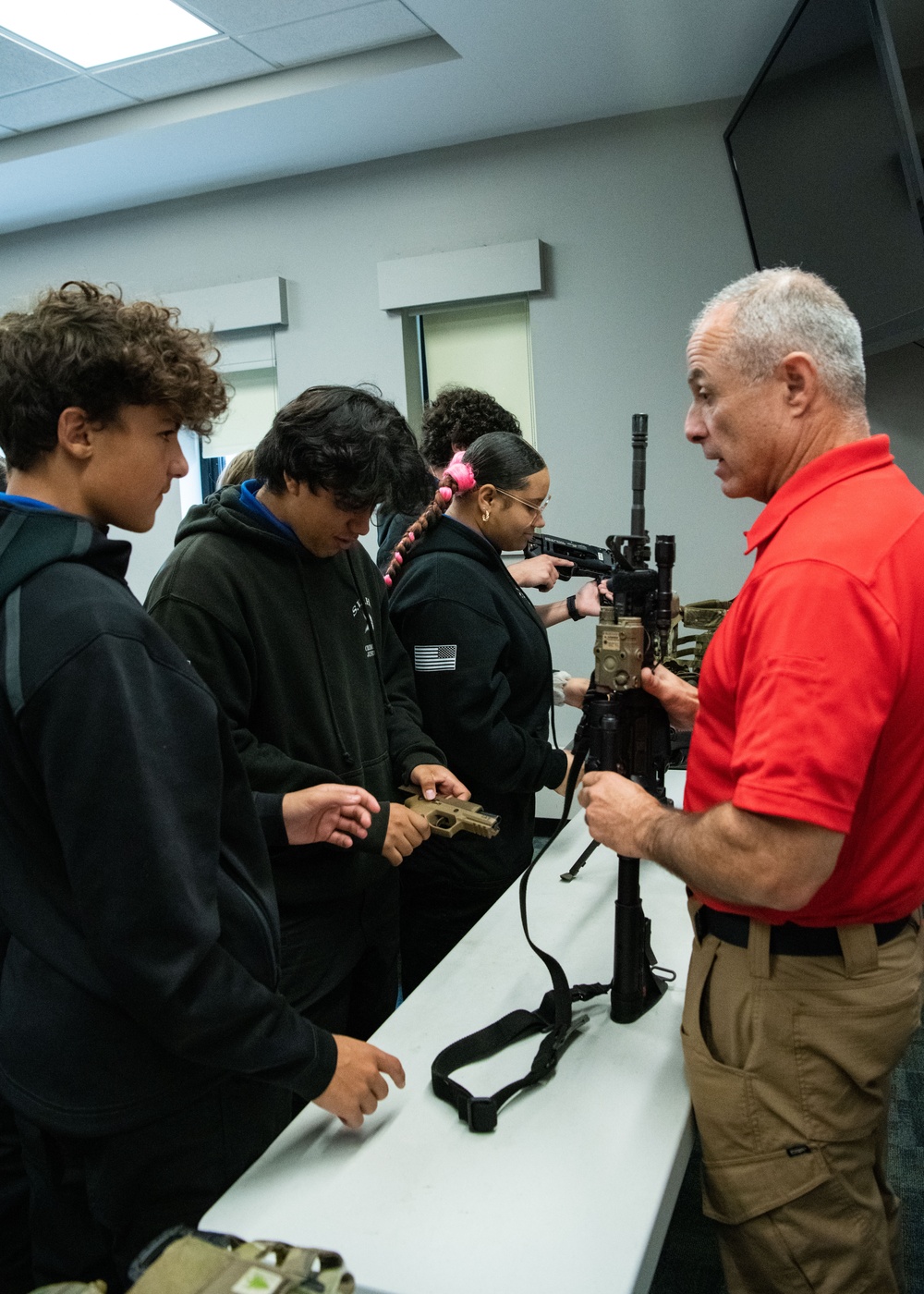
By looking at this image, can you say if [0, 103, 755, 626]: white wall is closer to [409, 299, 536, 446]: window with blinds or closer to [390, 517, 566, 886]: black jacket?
[409, 299, 536, 446]: window with blinds

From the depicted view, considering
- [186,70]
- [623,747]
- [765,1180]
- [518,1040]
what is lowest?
[765,1180]

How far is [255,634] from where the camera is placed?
1.52 meters

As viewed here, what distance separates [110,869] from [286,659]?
27.2 inches

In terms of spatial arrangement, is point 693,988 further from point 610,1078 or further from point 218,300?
point 218,300

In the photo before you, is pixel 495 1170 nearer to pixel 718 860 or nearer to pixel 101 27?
pixel 718 860

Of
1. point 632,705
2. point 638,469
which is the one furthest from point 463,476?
point 632,705

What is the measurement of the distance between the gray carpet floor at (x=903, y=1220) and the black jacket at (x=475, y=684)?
83cm

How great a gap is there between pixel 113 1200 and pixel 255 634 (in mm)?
800

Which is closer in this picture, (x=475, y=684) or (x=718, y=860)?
(x=718, y=860)

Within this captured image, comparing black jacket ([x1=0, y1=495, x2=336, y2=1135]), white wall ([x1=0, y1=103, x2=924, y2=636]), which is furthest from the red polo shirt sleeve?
white wall ([x1=0, y1=103, x2=924, y2=636])

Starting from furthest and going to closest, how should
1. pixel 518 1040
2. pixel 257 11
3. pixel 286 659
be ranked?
pixel 257 11 < pixel 286 659 < pixel 518 1040

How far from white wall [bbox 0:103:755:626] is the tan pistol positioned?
2.82 metres

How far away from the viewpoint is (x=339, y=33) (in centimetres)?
334

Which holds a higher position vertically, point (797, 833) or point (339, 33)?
point (339, 33)
